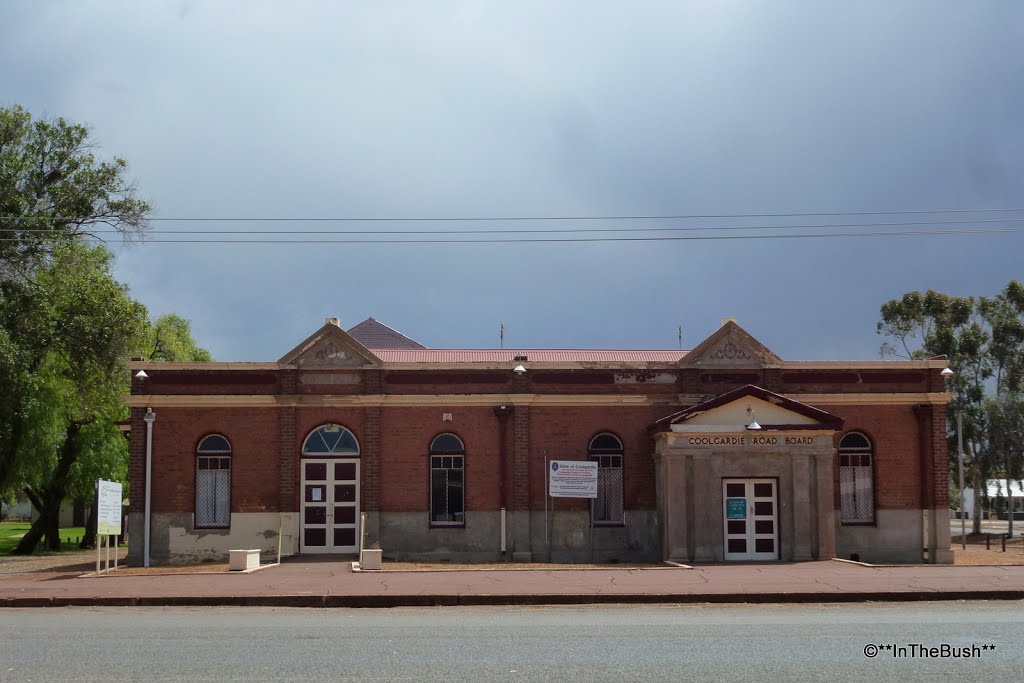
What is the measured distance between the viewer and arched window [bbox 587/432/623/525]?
29359 mm

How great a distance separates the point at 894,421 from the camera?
29.6 metres

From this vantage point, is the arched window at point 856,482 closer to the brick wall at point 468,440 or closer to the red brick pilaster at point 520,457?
the brick wall at point 468,440

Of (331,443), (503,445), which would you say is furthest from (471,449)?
(331,443)

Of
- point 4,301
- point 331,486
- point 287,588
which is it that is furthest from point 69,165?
point 287,588

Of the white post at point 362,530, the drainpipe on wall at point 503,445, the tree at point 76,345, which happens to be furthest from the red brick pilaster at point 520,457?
the tree at point 76,345

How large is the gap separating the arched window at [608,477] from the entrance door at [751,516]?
3068mm

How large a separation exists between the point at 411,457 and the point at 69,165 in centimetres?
1538

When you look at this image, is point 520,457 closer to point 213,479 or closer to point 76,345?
point 213,479

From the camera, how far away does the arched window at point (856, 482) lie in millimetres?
29453

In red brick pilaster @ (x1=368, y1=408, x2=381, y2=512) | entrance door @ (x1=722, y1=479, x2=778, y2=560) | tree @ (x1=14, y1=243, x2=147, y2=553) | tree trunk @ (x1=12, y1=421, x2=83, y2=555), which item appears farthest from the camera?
tree trunk @ (x1=12, y1=421, x2=83, y2=555)

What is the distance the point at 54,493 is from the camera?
42062 millimetres

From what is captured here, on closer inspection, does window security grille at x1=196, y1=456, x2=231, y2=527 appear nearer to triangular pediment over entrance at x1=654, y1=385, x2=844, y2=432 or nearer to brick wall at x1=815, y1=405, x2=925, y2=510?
triangular pediment over entrance at x1=654, y1=385, x2=844, y2=432
